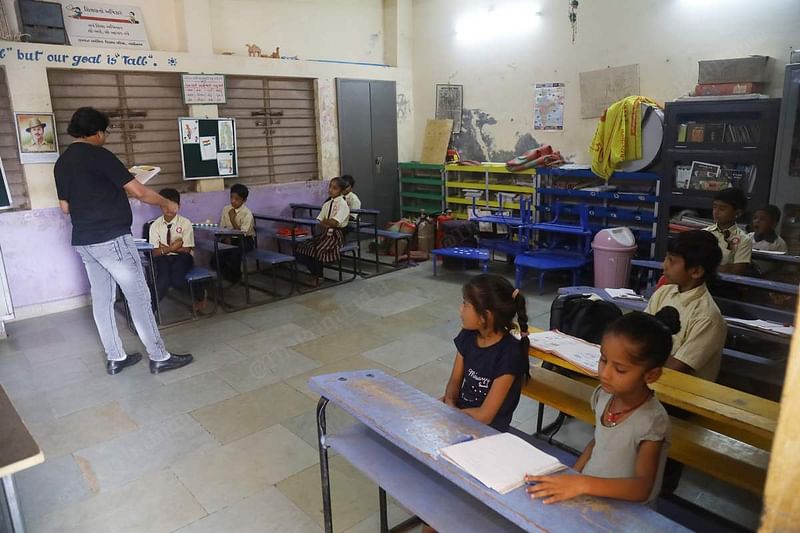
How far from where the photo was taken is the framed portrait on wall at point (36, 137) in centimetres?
504

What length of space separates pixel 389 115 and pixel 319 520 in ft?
21.0

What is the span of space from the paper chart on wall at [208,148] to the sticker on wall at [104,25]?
1.06 metres

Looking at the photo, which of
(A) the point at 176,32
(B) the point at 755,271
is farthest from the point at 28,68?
(B) the point at 755,271

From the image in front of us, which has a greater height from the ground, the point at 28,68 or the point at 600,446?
the point at 28,68

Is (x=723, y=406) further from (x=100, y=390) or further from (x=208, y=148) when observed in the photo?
(x=208, y=148)

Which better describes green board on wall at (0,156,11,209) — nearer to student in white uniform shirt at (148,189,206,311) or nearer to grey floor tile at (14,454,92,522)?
student in white uniform shirt at (148,189,206,311)

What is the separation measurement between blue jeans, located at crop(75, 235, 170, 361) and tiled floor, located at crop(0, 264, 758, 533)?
0.74 ft

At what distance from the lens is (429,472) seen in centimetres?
184

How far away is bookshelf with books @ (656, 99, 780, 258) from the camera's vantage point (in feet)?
15.1

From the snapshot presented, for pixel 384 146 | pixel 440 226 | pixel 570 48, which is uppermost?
pixel 570 48

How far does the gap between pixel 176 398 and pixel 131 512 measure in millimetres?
1124

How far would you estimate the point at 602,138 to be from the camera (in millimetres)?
5641

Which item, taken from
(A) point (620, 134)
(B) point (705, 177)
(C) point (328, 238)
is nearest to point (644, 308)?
(B) point (705, 177)

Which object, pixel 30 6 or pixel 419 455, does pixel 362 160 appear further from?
pixel 419 455
